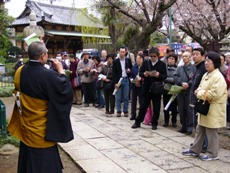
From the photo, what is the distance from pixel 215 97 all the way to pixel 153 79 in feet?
7.40

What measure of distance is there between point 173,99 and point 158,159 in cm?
199

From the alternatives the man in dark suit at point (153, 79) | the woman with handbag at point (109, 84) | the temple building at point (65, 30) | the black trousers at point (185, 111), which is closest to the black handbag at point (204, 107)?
the black trousers at point (185, 111)

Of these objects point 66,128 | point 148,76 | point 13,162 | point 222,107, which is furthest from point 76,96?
point 66,128

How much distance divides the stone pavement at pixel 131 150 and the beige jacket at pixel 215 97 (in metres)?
0.67

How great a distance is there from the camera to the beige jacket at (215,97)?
15.0 feet

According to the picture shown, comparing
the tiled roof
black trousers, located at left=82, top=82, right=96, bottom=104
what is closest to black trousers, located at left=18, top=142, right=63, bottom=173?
black trousers, located at left=82, top=82, right=96, bottom=104

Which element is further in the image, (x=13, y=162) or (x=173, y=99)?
(x=173, y=99)

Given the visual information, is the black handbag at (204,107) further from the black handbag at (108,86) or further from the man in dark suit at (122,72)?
the black handbag at (108,86)

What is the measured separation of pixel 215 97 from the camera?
4570 millimetres

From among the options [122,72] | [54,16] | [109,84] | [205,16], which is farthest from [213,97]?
[54,16]

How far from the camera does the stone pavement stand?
461 cm

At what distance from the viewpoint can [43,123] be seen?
3299 mm

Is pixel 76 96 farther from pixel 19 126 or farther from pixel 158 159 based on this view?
pixel 19 126

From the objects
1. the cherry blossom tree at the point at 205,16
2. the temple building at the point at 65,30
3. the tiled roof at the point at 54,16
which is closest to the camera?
the cherry blossom tree at the point at 205,16
